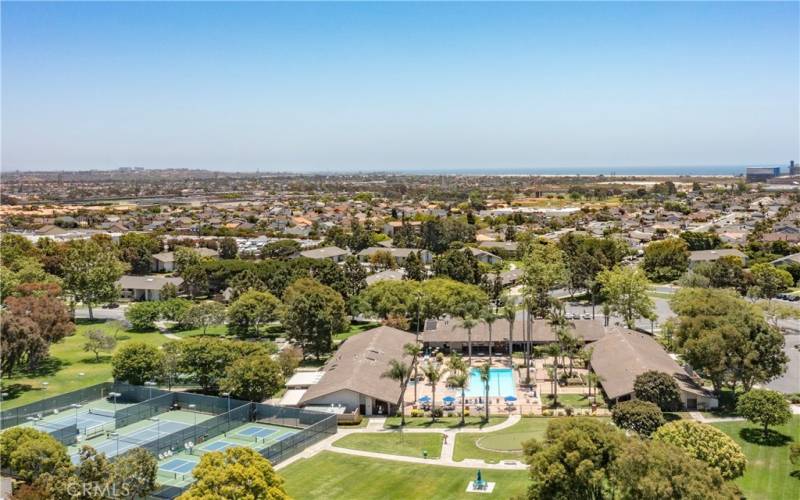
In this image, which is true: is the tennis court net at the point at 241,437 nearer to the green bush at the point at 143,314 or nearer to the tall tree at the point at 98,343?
the tall tree at the point at 98,343

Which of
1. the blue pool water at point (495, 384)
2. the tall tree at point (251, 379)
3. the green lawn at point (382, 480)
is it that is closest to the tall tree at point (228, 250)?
the blue pool water at point (495, 384)

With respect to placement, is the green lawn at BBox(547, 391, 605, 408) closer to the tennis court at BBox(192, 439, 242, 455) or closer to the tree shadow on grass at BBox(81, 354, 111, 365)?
the tennis court at BBox(192, 439, 242, 455)

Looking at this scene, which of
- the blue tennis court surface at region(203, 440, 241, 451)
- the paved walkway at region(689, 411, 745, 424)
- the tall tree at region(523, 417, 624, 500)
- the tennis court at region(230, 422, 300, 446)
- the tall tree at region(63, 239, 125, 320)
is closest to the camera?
the tall tree at region(523, 417, 624, 500)

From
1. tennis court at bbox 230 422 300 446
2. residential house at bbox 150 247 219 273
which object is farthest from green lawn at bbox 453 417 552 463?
residential house at bbox 150 247 219 273

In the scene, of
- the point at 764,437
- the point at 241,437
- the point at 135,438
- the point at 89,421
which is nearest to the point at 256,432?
the point at 241,437

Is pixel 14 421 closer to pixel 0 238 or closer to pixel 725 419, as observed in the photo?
pixel 725 419

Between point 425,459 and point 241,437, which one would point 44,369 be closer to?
point 241,437
